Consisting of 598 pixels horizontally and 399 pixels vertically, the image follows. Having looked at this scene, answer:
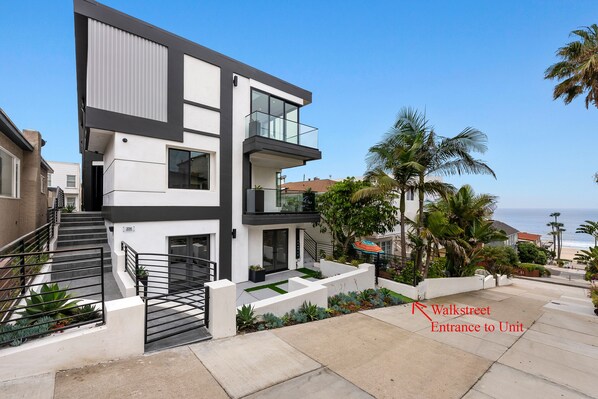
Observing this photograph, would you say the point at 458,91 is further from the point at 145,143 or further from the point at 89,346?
the point at 89,346

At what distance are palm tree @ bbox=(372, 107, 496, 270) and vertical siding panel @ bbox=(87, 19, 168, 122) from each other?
10.3 metres

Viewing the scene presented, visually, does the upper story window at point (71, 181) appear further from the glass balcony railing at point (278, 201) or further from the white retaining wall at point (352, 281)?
the white retaining wall at point (352, 281)

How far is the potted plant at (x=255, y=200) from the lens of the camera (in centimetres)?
1142

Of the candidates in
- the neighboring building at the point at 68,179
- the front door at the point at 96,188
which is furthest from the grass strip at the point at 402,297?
the neighboring building at the point at 68,179

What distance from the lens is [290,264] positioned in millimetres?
13633

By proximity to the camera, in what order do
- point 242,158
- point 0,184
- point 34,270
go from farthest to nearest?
point 242,158 → point 0,184 → point 34,270

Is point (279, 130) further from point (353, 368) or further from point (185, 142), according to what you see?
point (353, 368)

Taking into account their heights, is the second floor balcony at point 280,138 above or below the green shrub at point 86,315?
above

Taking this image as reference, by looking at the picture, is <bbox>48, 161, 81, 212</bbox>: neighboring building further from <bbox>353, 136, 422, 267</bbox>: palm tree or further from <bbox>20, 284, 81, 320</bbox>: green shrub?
<bbox>353, 136, 422, 267</bbox>: palm tree

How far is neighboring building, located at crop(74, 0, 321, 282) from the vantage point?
8477 millimetres

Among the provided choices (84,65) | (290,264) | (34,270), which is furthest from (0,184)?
(290,264)

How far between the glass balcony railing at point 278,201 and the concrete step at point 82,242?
5958 millimetres

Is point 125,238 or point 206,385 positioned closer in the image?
point 206,385

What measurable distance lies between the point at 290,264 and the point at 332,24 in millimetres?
Result: 14645
